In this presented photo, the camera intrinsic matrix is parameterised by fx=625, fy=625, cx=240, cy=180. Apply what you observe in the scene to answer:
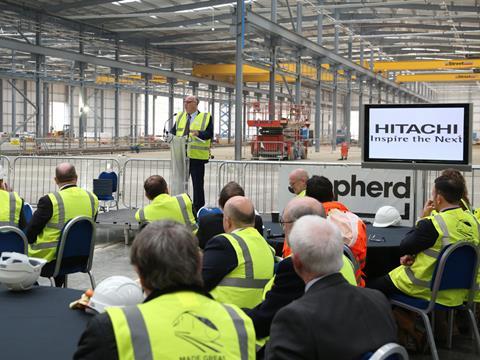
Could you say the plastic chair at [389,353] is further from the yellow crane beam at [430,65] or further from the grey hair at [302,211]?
the yellow crane beam at [430,65]

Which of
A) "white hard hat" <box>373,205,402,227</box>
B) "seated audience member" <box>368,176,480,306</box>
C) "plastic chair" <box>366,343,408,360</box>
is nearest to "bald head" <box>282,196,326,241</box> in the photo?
"plastic chair" <box>366,343,408,360</box>

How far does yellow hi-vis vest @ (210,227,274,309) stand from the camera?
344 cm

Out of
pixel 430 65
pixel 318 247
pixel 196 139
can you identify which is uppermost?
pixel 430 65

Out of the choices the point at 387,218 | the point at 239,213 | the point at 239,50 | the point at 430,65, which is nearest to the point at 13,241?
the point at 239,213

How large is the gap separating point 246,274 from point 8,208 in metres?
2.65

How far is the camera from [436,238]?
4512 mm

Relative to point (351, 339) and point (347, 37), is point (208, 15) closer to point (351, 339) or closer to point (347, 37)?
point (347, 37)

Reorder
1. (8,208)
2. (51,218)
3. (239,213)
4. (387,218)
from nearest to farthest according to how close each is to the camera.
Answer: (239,213), (8,208), (51,218), (387,218)

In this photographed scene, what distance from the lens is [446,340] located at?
521 centimetres

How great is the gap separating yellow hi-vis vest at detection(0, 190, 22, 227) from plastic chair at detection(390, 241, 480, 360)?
322cm

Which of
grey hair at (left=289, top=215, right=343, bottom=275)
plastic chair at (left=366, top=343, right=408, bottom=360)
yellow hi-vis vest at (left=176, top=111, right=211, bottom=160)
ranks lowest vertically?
plastic chair at (left=366, top=343, right=408, bottom=360)

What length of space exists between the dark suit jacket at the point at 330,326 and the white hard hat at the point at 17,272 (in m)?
1.65

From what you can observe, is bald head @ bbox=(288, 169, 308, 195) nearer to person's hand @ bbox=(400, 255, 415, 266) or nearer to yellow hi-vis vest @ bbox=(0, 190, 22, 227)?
person's hand @ bbox=(400, 255, 415, 266)

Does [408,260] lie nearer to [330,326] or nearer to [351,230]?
[351,230]
